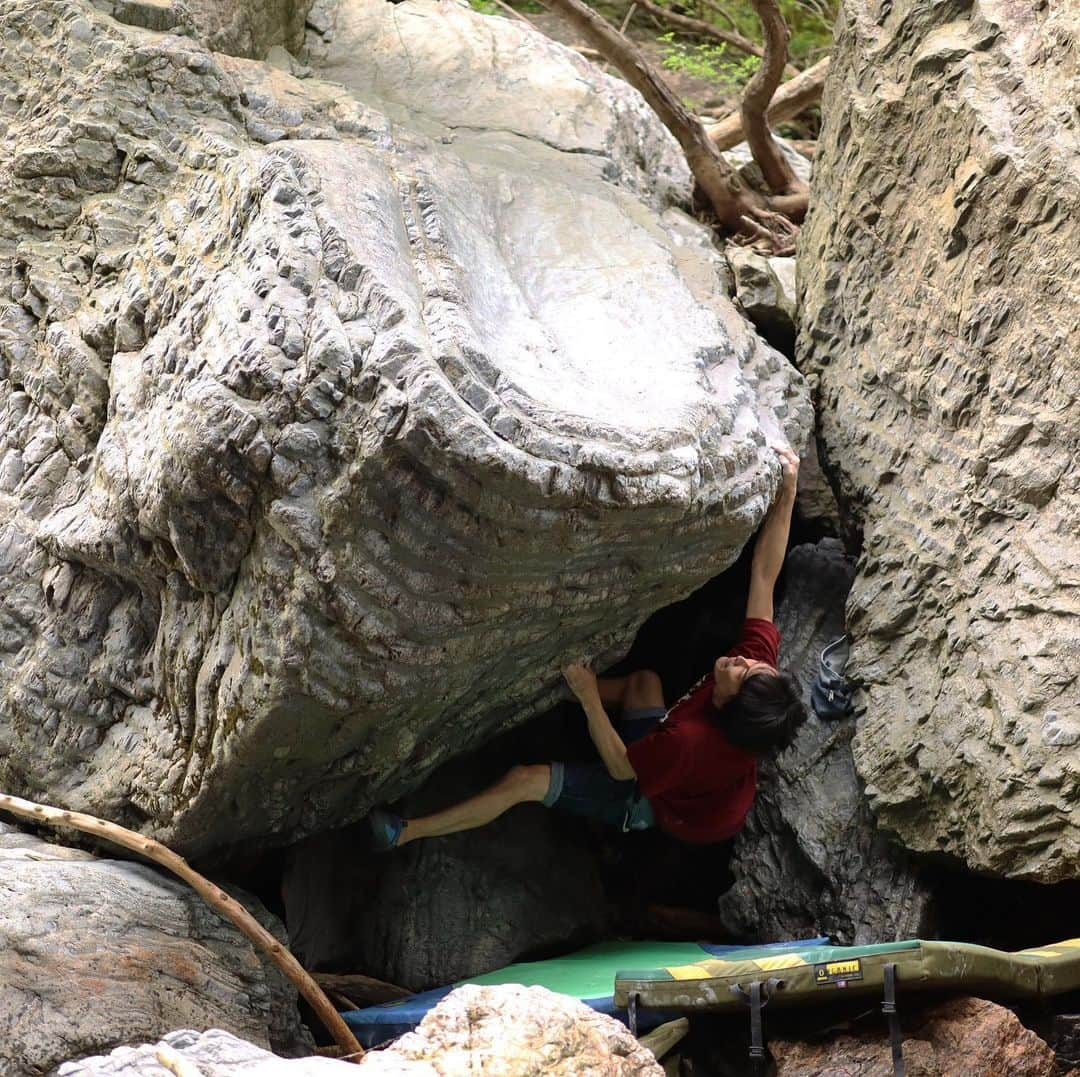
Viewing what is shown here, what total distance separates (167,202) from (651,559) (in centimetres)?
184

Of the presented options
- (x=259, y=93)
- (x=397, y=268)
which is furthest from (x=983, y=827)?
(x=259, y=93)

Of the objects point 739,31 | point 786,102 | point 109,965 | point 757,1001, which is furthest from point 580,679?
point 739,31

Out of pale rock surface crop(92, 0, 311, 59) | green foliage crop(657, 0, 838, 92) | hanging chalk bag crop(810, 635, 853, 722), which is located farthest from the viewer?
green foliage crop(657, 0, 838, 92)

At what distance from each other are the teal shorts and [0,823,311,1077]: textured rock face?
Answer: 1.10 meters

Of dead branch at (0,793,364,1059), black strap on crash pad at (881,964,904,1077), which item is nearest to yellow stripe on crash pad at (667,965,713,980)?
black strap on crash pad at (881,964,904,1077)

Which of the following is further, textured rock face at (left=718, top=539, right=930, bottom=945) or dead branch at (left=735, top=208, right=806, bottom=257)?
dead branch at (left=735, top=208, right=806, bottom=257)

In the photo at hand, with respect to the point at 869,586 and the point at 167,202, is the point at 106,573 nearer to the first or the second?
the point at 167,202

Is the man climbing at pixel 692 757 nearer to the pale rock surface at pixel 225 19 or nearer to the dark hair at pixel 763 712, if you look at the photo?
the dark hair at pixel 763 712

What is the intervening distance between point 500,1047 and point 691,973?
81 cm

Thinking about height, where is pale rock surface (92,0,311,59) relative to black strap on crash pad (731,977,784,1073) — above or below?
above

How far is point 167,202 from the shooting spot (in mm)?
3789

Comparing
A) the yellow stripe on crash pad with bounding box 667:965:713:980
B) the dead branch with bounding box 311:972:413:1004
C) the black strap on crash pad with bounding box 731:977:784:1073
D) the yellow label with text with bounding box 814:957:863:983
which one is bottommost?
the dead branch with bounding box 311:972:413:1004

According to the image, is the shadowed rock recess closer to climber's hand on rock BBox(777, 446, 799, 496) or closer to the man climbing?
climber's hand on rock BBox(777, 446, 799, 496)

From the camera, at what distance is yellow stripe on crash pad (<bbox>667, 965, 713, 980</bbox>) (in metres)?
2.94
